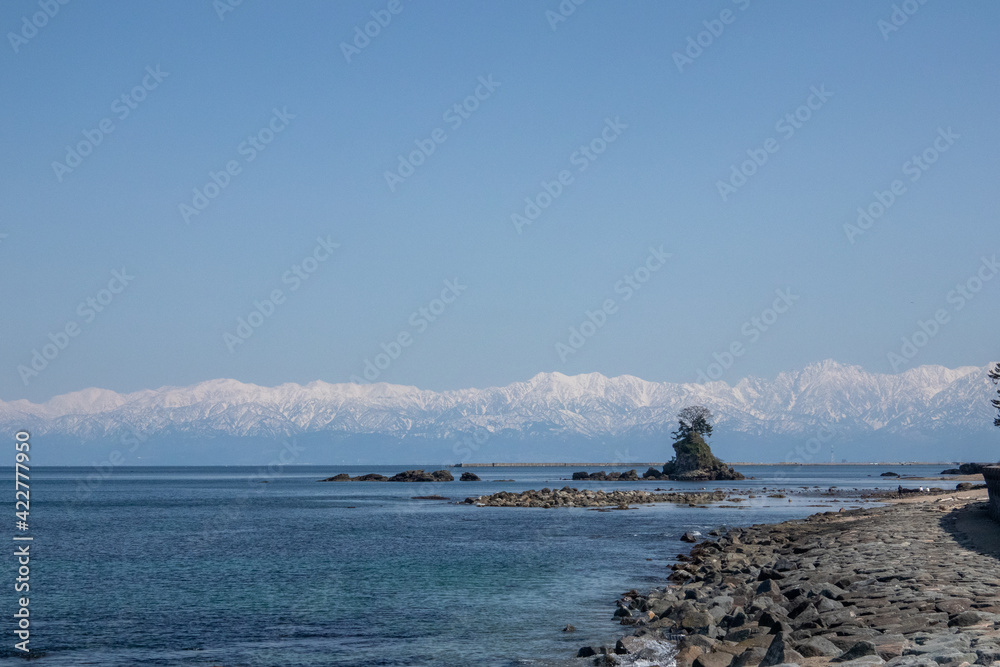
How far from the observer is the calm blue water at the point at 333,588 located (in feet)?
86.0

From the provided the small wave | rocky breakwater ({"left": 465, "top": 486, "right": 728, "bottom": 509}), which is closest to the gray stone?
the small wave

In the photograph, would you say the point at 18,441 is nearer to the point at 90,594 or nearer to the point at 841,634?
the point at 90,594

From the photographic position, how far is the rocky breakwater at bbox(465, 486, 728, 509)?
340ft

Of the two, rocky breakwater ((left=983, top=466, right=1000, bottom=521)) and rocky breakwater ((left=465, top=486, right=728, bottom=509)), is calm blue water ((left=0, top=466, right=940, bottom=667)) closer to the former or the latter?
rocky breakwater ((left=983, top=466, right=1000, bottom=521))

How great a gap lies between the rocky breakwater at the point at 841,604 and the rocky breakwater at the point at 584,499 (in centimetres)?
5876

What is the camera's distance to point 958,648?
1479 cm

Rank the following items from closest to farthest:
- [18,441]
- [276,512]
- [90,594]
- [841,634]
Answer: [841,634]
[18,441]
[90,594]
[276,512]

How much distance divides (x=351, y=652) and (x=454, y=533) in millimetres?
40846

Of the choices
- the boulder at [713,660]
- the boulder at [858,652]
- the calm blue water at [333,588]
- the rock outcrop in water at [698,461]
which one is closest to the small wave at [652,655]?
the boulder at [713,660]

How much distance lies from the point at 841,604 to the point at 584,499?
8531 centimetres

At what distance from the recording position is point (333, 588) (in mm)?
38156

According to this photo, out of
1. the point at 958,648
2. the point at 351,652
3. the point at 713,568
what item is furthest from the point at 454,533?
the point at 958,648

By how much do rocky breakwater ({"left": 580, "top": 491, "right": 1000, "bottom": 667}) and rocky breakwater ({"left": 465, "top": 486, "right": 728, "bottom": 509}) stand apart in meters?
58.8

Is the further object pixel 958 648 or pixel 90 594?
pixel 90 594
